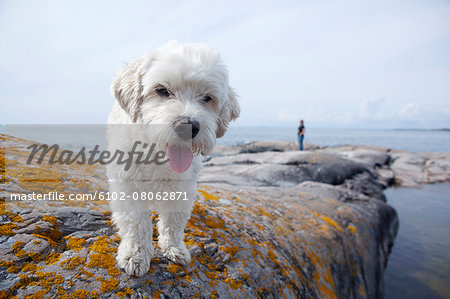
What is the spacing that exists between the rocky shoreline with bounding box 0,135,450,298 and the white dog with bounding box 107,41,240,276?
0.25m

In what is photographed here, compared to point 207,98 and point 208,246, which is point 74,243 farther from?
point 207,98

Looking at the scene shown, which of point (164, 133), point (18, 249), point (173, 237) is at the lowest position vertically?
point (173, 237)

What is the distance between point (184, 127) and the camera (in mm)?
2461

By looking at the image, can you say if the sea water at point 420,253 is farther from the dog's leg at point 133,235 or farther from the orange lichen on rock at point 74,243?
the orange lichen on rock at point 74,243

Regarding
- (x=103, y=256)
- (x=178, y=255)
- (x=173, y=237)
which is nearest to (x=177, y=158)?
(x=173, y=237)

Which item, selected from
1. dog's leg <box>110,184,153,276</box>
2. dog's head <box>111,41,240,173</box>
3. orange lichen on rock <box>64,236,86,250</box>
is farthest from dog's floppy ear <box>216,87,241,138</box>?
orange lichen on rock <box>64,236,86,250</box>

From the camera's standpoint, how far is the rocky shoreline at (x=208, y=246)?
6.77ft

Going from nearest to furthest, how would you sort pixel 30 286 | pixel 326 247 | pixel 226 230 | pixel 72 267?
pixel 30 286
pixel 72 267
pixel 226 230
pixel 326 247

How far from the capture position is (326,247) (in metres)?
4.31

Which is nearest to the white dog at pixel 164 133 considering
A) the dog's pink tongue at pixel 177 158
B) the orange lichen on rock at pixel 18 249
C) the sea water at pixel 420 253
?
the dog's pink tongue at pixel 177 158

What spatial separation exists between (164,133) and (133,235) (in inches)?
40.3

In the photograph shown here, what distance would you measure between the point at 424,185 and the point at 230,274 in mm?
16197

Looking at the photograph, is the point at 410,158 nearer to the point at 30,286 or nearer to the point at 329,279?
the point at 329,279

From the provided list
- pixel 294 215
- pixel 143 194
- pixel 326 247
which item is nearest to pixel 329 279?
pixel 326 247
